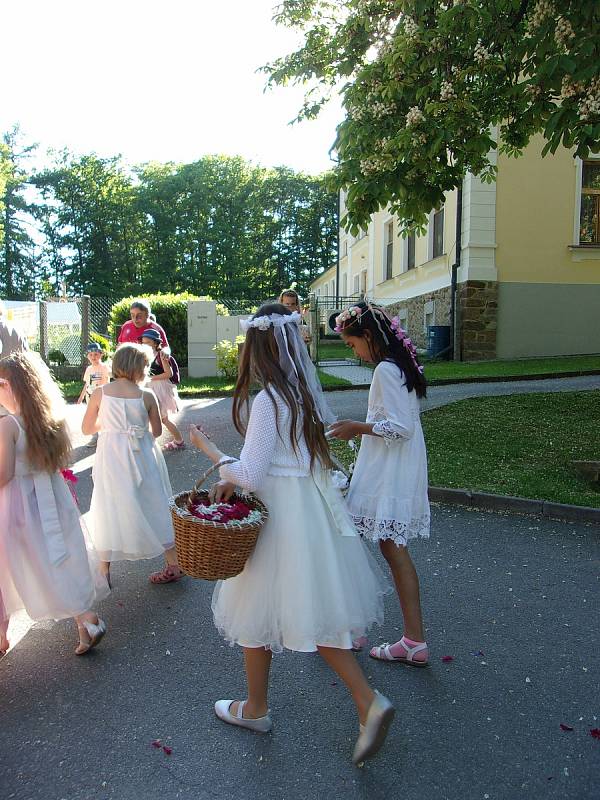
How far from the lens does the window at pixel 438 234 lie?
19.5 m

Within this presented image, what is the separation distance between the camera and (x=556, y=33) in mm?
5781

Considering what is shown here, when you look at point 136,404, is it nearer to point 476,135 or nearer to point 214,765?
point 214,765

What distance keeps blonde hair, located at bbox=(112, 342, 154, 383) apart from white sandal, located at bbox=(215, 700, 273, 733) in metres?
2.24

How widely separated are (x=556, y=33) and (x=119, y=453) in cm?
541

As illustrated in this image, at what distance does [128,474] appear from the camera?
13.5ft

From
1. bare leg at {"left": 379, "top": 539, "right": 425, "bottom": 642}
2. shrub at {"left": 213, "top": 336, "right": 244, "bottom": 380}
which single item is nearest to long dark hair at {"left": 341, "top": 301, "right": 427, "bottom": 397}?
bare leg at {"left": 379, "top": 539, "right": 425, "bottom": 642}

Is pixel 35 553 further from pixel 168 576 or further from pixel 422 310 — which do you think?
pixel 422 310

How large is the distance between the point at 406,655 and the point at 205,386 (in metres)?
11.4

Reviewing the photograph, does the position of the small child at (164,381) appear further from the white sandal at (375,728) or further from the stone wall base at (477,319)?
the stone wall base at (477,319)

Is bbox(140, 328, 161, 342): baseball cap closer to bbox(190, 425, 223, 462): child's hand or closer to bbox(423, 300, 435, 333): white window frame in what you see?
bbox(190, 425, 223, 462): child's hand

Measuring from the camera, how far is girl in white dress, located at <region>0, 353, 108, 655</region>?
3184 millimetres

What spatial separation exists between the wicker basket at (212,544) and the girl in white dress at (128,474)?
1.80m

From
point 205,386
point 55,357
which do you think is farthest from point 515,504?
point 55,357

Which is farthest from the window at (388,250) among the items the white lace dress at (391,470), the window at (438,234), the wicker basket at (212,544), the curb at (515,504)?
the wicker basket at (212,544)
